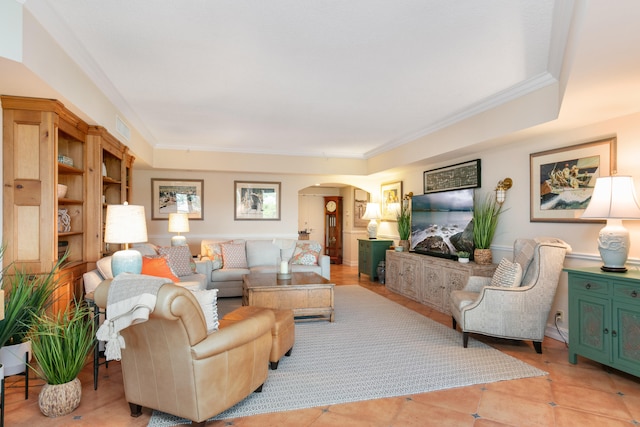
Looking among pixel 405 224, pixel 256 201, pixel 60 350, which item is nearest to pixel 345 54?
pixel 60 350

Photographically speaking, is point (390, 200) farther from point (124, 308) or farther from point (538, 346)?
point (124, 308)

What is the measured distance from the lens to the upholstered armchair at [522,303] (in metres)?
3.39

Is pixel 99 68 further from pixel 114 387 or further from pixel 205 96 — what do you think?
pixel 114 387

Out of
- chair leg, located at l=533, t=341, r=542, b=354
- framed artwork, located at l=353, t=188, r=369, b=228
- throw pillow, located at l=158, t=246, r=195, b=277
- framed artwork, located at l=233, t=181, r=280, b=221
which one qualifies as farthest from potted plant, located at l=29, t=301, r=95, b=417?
framed artwork, located at l=353, t=188, r=369, b=228

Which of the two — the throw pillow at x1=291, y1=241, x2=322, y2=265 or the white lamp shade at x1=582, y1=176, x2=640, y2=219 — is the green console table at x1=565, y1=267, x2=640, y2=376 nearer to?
the white lamp shade at x1=582, y1=176, x2=640, y2=219

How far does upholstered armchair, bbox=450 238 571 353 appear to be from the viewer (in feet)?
11.1

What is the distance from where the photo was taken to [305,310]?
170 inches

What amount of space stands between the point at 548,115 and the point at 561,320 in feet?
6.68

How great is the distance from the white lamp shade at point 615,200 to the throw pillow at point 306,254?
148 inches

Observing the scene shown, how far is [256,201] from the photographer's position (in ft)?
25.3

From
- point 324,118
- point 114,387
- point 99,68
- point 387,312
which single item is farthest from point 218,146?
point 114,387

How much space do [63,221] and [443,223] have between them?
4497 mm

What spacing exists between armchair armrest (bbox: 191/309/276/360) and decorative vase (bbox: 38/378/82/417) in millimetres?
985

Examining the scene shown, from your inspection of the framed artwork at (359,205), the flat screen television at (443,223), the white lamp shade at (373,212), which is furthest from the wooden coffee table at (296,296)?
the framed artwork at (359,205)
